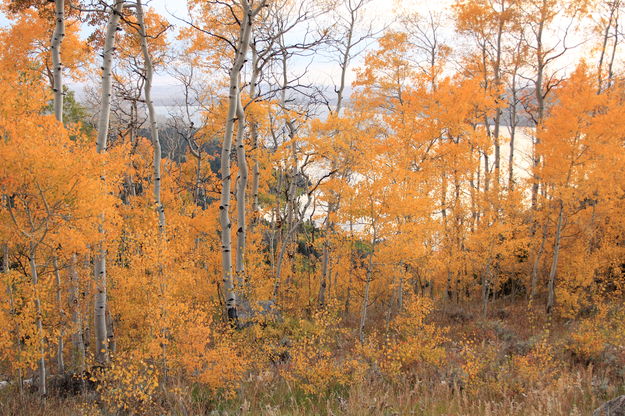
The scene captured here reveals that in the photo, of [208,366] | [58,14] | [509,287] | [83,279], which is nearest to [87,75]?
[58,14]

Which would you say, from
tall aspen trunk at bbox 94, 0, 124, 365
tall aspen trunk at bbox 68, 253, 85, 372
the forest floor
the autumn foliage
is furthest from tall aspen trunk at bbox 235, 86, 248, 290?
tall aspen trunk at bbox 68, 253, 85, 372

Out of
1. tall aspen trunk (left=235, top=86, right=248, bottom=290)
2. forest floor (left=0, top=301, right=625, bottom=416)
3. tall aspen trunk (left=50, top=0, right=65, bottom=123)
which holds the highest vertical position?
tall aspen trunk (left=50, top=0, right=65, bottom=123)

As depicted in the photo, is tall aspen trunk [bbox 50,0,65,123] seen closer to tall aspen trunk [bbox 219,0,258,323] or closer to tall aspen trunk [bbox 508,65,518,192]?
tall aspen trunk [bbox 219,0,258,323]

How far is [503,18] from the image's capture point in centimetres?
1459

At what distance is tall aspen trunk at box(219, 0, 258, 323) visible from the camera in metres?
7.43

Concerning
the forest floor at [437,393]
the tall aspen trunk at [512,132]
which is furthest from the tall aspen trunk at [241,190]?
the tall aspen trunk at [512,132]

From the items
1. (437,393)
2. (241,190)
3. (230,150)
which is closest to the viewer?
(437,393)

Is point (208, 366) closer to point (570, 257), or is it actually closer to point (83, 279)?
point (83, 279)

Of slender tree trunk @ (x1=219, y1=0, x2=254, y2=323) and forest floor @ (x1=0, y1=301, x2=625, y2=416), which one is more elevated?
slender tree trunk @ (x1=219, y1=0, x2=254, y2=323)

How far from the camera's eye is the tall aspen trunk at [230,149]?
7430 millimetres

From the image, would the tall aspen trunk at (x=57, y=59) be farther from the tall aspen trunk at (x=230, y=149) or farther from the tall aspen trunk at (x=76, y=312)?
the tall aspen trunk at (x=230, y=149)

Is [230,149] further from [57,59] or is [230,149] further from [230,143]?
[57,59]

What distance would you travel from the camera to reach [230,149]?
25.7 feet

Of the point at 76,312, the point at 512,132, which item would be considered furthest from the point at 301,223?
the point at 512,132
